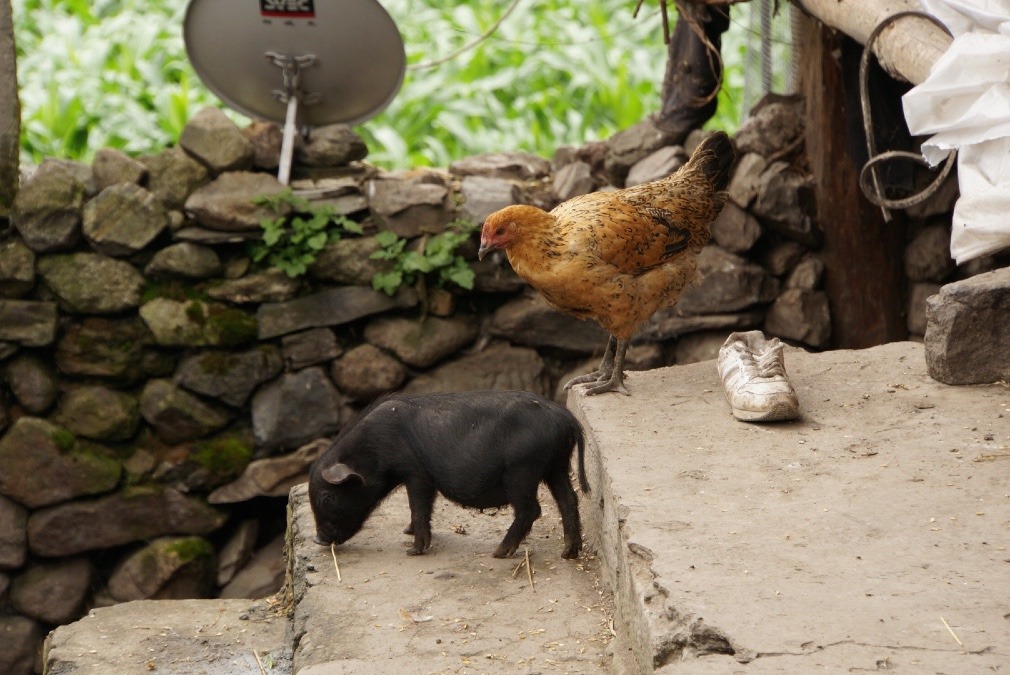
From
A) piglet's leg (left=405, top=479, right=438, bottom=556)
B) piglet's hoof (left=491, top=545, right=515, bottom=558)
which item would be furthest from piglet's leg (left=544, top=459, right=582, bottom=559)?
piglet's leg (left=405, top=479, right=438, bottom=556)

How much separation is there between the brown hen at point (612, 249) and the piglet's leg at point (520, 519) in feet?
3.27

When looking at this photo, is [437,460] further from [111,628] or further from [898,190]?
[898,190]

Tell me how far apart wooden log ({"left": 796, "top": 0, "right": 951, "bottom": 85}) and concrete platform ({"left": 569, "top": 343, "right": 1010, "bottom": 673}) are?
1340 millimetres

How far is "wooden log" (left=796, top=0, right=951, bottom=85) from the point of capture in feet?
17.2

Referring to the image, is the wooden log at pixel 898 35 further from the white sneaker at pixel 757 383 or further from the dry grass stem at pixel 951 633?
the dry grass stem at pixel 951 633

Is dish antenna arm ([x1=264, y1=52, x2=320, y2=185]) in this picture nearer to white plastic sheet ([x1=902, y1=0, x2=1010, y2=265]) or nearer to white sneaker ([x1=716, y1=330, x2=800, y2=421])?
white sneaker ([x1=716, y1=330, x2=800, y2=421])

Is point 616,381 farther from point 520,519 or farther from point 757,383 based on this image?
point 520,519

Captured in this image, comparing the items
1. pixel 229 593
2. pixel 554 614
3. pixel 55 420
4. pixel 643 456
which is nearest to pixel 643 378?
pixel 643 456

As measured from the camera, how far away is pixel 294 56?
7625 millimetres

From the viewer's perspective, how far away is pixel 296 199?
24.3 ft

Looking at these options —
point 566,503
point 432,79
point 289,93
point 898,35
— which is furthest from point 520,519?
point 432,79

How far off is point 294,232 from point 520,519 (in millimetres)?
3454

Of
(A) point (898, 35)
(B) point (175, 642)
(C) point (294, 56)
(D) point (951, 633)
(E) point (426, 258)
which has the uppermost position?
(C) point (294, 56)

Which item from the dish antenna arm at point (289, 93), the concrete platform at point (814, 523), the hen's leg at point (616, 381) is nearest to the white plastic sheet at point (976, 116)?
the concrete platform at point (814, 523)
